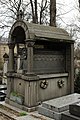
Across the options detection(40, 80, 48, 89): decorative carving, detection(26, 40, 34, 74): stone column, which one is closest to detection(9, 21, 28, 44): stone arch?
detection(26, 40, 34, 74): stone column

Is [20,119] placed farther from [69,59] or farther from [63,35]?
[63,35]

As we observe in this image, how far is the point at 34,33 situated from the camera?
21.3 ft

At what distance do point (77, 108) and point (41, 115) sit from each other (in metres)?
1.37

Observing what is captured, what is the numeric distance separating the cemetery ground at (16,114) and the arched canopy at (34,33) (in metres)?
2.51

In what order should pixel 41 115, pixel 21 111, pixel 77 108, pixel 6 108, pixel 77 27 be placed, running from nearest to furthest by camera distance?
pixel 77 108, pixel 41 115, pixel 21 111, pixel 6 108, pixel 77 27

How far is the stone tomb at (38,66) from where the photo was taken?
6445mm

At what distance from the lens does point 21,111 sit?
21.0 feet

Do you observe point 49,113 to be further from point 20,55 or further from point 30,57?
point 20,55

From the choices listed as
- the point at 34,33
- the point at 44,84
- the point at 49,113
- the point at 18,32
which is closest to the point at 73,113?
the point at 49,113

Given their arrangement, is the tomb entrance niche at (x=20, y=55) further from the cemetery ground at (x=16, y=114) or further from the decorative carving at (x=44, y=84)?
the cemetery ground at (x=16, y=114)

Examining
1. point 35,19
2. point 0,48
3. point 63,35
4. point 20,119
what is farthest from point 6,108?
point 0,48

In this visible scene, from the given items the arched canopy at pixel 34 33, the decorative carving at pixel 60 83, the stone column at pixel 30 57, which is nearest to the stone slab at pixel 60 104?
the decorative carving at pixel 60 83

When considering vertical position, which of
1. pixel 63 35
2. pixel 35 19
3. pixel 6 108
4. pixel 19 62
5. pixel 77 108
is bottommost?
pixel 6 108

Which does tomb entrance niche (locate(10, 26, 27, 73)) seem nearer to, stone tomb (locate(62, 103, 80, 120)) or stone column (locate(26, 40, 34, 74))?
stone column (locate(26, 40, 34, 74))
